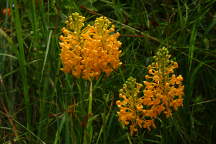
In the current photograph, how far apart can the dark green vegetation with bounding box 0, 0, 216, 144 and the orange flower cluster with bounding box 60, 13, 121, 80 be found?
0.18 m

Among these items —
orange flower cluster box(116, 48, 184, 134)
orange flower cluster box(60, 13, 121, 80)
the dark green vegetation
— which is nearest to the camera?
orange flower cluster box(116, 48, 184, 134)

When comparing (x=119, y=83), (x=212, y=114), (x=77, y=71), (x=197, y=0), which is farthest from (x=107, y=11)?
(x=77, y=71)

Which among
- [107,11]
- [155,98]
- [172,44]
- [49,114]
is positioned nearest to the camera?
[155,98]

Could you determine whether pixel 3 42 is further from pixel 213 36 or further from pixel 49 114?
pixel 213 36

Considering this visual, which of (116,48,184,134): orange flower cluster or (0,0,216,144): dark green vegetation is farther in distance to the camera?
(0,0,216,144): dark green vegetation

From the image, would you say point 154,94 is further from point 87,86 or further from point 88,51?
point 87,86

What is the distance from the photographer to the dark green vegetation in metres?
2.67

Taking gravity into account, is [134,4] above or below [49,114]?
above

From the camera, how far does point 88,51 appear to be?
2395 millimetres

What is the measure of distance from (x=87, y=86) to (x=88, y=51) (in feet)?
1.60

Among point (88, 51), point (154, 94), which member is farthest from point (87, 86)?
point (154, 94)

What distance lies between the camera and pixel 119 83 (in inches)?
121

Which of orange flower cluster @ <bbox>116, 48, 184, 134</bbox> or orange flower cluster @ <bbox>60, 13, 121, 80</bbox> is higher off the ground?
orange flower cluster @ <bbox>60, 13, 121, 80</bbox>

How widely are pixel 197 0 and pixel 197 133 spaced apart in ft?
3.75
